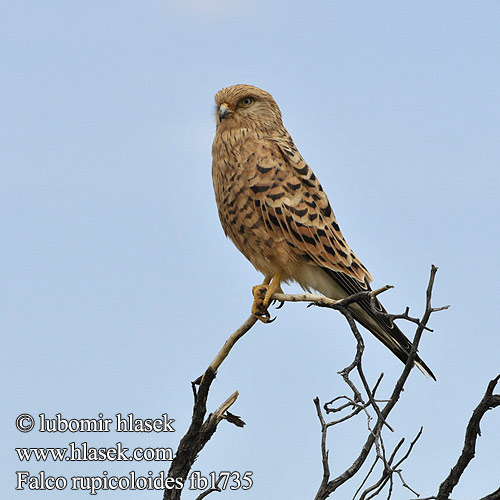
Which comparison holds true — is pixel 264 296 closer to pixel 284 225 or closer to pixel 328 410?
pixel 284 225

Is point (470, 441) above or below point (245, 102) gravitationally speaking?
below

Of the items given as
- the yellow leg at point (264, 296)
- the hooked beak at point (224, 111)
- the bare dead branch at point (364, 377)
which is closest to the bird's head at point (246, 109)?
the hooked beak at point (224, 111)

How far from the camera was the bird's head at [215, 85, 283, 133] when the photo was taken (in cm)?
471

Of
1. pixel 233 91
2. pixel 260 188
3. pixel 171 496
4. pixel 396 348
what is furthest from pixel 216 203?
pixel 171 496

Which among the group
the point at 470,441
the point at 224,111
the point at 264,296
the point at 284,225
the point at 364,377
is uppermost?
the point at 224,111

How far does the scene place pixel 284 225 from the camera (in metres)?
4.25

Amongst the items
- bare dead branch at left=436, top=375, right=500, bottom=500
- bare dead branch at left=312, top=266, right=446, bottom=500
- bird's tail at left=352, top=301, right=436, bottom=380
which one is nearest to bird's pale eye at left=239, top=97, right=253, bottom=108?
bird's tail at left=352, top=301, right=436, bottom=380

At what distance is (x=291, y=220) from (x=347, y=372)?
145 cm

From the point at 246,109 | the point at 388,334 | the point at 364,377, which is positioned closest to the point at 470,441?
the point at 364,377

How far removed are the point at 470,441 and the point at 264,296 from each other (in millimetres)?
1494

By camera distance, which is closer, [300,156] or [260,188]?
[260,188]

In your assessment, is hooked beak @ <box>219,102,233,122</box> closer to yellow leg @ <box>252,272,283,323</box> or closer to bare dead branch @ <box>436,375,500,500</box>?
yellow leg @ <box>252,272,283,323</box>

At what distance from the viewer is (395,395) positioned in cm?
313

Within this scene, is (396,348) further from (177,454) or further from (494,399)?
(177,454)
